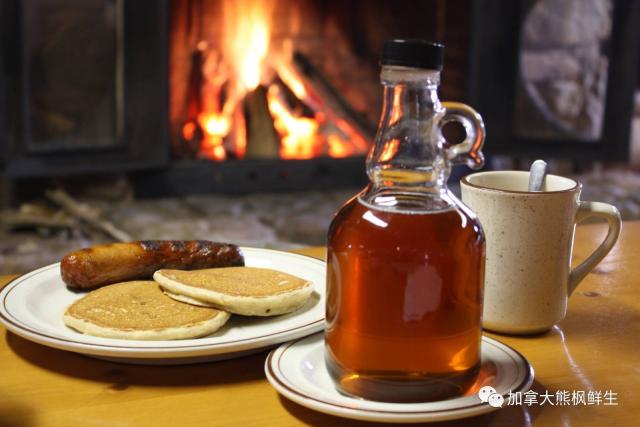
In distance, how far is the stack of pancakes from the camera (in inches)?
31.4

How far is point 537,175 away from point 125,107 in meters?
1.67

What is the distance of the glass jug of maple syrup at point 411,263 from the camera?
709mm

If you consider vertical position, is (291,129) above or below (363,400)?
below

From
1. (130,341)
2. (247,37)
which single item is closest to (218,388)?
(130,341)

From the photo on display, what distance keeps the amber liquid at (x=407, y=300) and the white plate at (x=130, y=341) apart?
0.32 feet

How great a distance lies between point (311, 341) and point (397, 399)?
131 millimetres

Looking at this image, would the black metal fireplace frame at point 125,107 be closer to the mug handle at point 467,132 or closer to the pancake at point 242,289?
the pancake at point 242,289

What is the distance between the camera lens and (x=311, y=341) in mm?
825

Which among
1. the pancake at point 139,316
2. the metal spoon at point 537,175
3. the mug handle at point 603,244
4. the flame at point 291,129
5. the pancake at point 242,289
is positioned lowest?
the flame at point 291,129

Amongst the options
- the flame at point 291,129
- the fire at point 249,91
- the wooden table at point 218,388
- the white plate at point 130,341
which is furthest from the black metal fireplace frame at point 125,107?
the wooden table at point 218,388

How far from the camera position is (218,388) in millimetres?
778

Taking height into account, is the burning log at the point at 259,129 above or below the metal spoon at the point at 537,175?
below

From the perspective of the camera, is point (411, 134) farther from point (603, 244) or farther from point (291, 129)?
point (291, 129)

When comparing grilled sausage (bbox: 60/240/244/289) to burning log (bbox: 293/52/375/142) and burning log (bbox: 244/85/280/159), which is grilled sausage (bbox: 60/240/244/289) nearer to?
burning log (bbox: 244/85/280/159)
